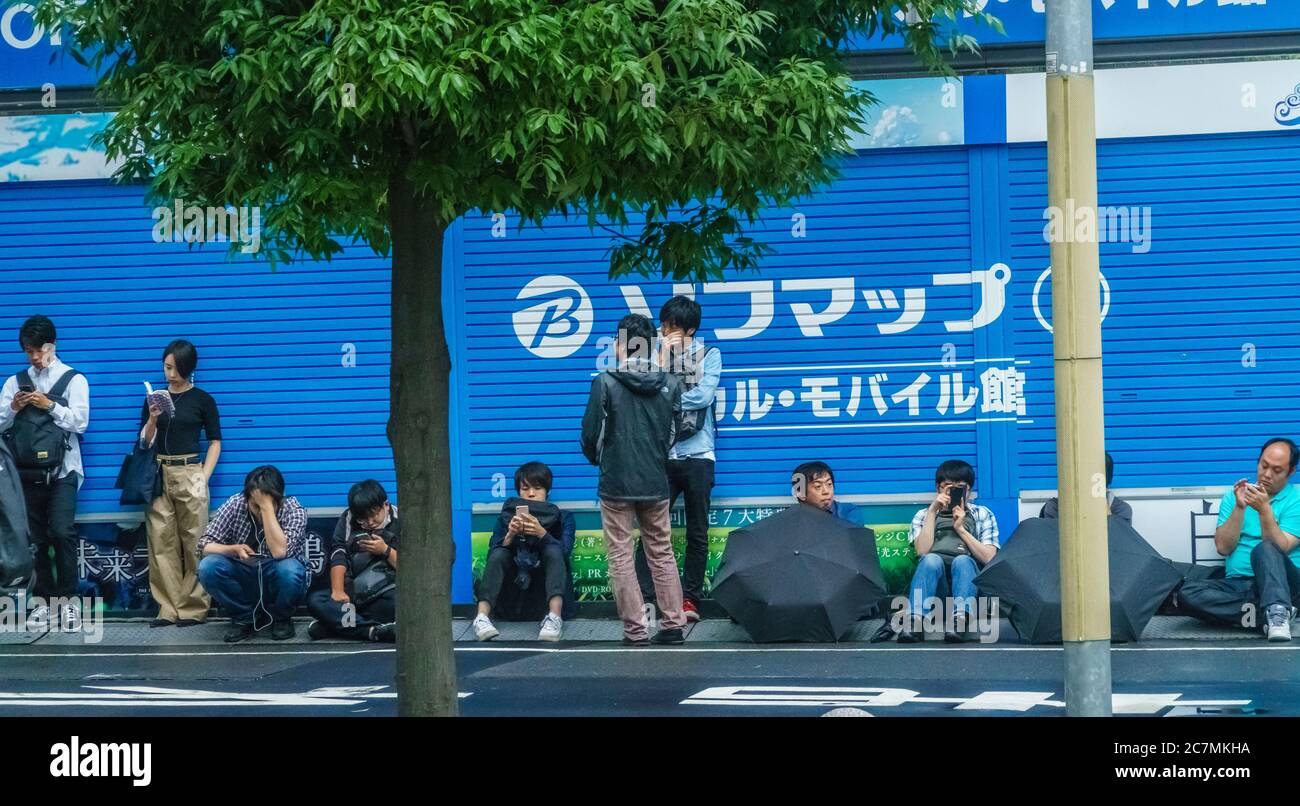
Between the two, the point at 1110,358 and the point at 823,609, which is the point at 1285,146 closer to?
the point at 1110,358

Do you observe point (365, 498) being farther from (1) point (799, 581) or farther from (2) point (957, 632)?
(2) point (957, 632)

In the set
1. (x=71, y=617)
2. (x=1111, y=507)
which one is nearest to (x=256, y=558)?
(x=71, y=617)

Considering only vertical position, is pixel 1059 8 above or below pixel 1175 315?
above

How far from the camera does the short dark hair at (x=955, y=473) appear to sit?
11.8m

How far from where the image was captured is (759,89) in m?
7.13

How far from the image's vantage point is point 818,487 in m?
12.0

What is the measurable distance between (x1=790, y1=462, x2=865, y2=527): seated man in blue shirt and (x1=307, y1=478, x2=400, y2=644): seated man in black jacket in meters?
2.99

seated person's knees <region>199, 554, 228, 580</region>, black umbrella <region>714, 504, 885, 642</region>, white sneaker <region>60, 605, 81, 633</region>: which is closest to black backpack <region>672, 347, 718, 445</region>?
black umbrella <region>714, 504, 885, 642</region>

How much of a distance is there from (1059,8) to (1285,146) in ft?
19.4

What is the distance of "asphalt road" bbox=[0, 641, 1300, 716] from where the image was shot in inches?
356

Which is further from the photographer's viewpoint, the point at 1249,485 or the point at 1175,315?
the point at 1175,315

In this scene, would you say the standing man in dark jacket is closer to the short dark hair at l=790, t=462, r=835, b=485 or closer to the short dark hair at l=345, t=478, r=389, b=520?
the short dark hair at l=790, t=462, r=835, b=485

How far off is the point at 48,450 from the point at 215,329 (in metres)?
1.57
